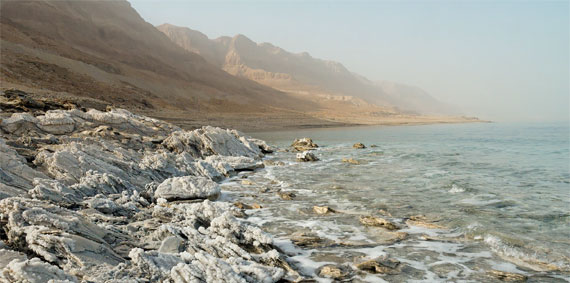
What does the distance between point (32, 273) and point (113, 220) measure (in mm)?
3523

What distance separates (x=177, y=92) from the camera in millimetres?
75562

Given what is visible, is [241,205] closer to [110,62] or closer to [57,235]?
[57,235]

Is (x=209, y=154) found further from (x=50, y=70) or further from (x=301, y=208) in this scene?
(x=50, y=70)

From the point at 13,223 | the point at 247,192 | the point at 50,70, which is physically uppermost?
the point at 50,70

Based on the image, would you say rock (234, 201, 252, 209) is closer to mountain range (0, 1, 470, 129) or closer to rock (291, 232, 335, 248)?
rock (291, 232, 335, 248)

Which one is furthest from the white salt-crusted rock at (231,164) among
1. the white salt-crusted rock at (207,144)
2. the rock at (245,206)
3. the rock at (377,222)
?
the rock at (377,222)

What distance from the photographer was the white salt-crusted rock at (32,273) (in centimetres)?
469

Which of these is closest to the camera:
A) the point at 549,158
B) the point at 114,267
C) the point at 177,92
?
the point at 114,267

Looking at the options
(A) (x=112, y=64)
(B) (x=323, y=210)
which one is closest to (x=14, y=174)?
(B) (x=323, y=210)

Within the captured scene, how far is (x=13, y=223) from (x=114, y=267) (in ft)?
7.21

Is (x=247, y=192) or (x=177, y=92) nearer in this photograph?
(x=247, y=192)

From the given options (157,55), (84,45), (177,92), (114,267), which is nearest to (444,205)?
(114,267)

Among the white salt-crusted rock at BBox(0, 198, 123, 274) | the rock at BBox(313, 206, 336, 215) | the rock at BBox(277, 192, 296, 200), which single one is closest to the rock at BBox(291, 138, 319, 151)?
the rock at BBox(277, 192, 296, 200)

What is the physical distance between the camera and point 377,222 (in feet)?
30.9
